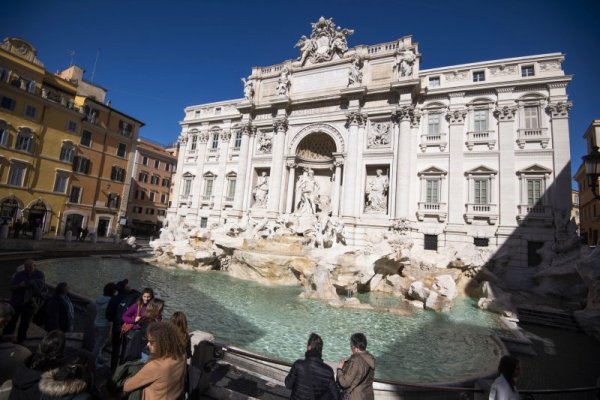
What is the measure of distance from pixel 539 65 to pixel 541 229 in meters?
9.91

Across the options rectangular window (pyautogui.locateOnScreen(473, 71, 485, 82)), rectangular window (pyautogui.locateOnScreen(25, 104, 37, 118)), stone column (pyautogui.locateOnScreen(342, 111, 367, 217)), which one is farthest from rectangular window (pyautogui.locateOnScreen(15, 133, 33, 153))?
rectangular window (pyautogui.locateOnScreen(473, 71, 485, 82))

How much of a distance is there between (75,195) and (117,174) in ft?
14.0

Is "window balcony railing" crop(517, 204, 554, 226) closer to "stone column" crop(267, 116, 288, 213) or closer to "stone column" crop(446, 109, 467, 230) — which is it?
"stone column" crop(446, 109, 467, 230)

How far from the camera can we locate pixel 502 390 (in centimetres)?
277

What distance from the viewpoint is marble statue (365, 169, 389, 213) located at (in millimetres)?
19734

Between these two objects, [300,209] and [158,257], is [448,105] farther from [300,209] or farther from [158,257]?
[158,257]

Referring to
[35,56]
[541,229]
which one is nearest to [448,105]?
[541,229]

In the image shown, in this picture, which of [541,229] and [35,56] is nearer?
[541,229]

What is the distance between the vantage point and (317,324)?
776 centimetres

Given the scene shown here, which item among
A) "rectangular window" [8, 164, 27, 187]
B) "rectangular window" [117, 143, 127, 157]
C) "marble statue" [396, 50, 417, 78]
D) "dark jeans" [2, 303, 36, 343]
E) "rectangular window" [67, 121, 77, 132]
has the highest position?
"marble statue" [396, 50, 417, 78]

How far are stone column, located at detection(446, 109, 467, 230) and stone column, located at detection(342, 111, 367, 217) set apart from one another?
5.64m

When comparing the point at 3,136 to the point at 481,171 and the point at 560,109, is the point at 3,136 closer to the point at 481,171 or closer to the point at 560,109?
the point at 481,171

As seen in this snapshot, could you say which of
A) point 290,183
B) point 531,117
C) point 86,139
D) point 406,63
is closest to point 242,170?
point 290,183

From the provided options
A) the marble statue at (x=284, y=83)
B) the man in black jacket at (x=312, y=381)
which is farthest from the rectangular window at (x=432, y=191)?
the man in black jacket at (x=312, y=381)
